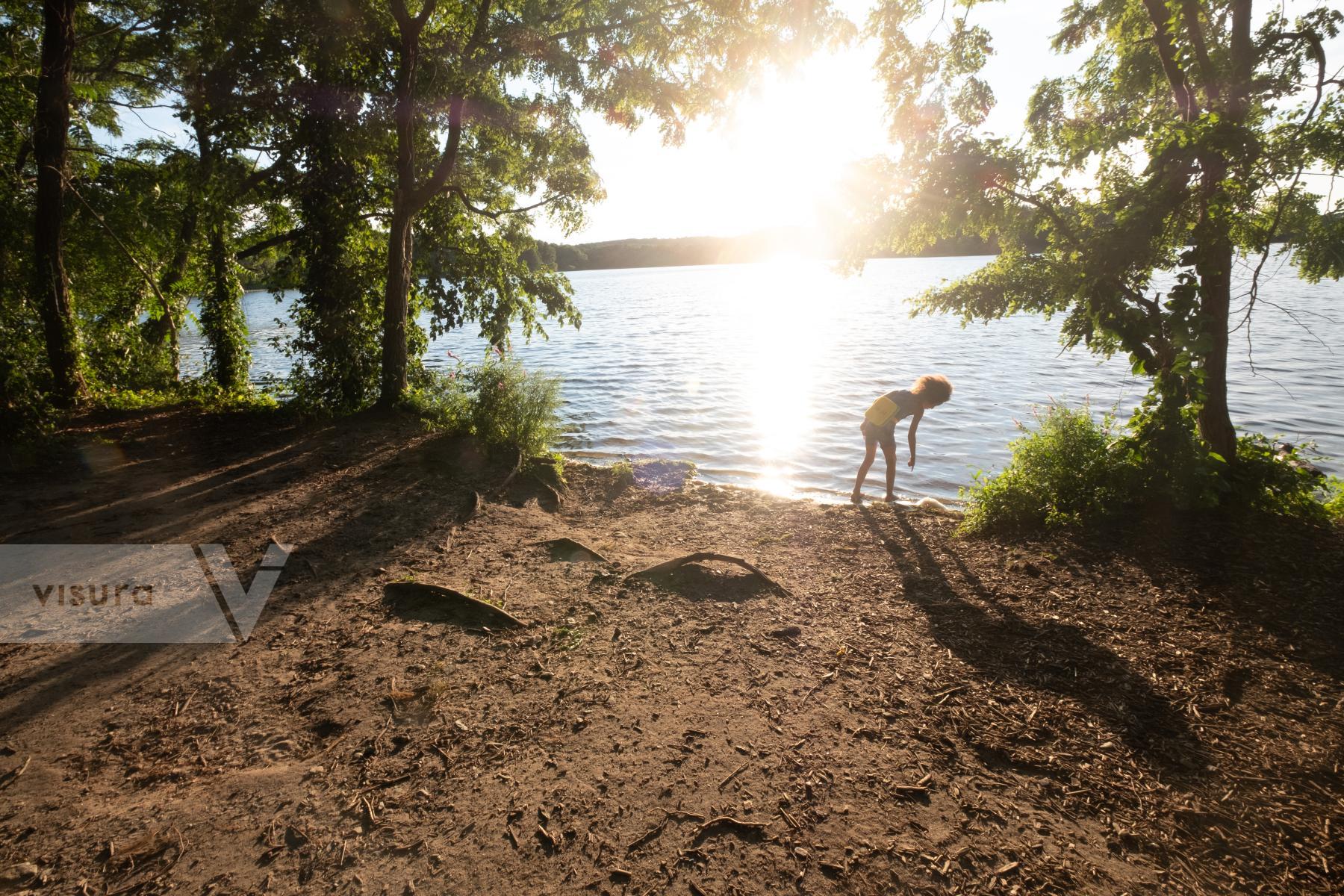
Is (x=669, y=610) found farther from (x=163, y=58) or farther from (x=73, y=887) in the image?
(x=163, y=58)

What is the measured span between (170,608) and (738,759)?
4.31 m

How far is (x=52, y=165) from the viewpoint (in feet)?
29.2

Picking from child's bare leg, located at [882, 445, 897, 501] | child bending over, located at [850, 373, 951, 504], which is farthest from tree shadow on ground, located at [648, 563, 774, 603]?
child's bare leg, located at [882, 445, 897, 501]

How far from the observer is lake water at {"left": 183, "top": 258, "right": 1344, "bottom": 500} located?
37.8ft

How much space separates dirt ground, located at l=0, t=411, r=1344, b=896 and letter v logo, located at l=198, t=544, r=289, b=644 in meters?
0.12

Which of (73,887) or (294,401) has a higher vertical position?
(294,401)

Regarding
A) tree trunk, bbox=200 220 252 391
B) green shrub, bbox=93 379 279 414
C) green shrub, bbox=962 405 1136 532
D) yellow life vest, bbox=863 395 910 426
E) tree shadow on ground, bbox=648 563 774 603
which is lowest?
tree shadow on ground, bbox=648 563 774 603

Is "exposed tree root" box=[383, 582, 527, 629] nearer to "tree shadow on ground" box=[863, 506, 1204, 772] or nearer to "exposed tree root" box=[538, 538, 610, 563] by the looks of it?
"exposed tree root" box=[538, 538, 610, 563]

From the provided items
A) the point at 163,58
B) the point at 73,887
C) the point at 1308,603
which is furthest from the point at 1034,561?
the point at 163,58

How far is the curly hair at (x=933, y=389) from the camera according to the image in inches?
321

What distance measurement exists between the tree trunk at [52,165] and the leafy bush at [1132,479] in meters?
13.7

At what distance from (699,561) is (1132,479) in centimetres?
438

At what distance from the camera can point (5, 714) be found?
3.21 meters

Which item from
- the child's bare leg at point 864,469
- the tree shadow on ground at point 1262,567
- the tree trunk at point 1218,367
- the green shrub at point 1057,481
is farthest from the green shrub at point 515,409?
the tree trunk at point 1218,367
